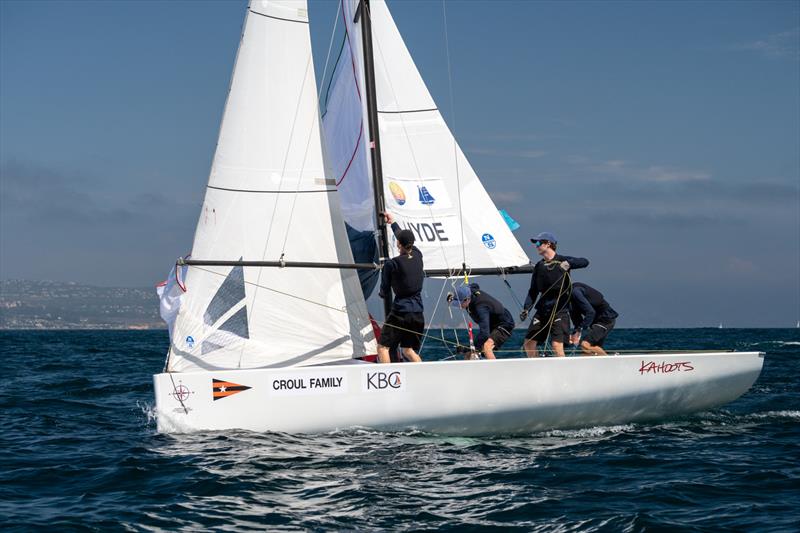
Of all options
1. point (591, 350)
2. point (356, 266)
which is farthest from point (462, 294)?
point (591, 350)

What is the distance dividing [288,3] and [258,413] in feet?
16.1

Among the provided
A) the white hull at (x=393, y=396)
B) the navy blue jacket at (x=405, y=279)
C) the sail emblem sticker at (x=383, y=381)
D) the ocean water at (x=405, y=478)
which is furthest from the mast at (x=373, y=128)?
the ocean water at (x=405, y=478)

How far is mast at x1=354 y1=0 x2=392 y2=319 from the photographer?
10602 millimetres

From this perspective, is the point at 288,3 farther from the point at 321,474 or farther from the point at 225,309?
the point at 321,474

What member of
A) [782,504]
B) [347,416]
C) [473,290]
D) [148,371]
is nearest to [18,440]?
[347,416]

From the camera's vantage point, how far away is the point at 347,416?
9.12 meters

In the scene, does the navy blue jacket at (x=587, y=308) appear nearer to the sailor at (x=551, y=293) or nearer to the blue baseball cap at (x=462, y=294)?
the sailor at (x=551, y=293)

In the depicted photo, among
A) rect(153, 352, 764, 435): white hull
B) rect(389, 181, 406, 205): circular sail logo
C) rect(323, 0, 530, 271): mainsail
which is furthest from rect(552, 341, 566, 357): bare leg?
rect(389, 181, 406, 205): circular sail logo

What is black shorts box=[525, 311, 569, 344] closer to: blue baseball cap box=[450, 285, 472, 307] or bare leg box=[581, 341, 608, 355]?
bare leg box=[581, 341, 608, 355]

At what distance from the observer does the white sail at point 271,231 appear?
10047mm

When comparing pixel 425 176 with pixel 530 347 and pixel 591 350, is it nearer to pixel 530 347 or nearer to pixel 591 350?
pixel 530 347

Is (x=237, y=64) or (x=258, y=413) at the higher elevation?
(x=237, y=64)

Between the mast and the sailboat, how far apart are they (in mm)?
19

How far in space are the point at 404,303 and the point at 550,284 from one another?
1.68 metres
